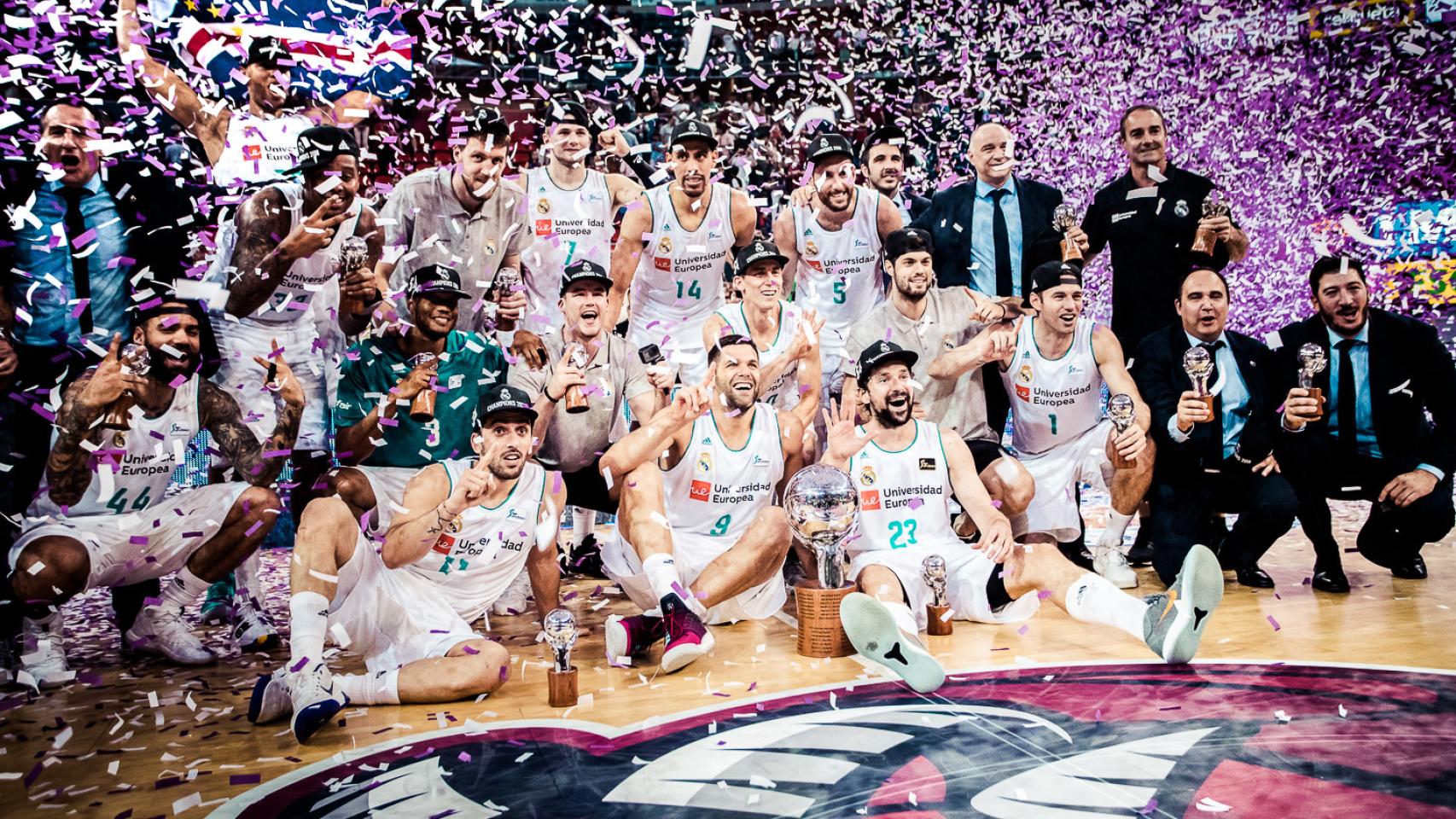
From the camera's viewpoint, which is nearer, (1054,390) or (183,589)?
(183,589)

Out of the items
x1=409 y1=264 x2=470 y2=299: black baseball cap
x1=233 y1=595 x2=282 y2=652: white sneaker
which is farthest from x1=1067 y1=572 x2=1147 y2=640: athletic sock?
x1=233 y1=595 x2=282 y2=652: white sneaker

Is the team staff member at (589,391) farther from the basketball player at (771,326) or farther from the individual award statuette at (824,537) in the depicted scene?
the individual award statuette at (824,537)

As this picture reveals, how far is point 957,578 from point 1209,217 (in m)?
2.53

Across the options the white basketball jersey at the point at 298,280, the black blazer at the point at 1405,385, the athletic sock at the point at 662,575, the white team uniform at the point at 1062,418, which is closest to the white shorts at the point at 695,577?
the athletic sock at the point at 662,575

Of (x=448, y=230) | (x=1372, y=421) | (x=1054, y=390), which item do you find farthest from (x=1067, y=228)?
(x=448, y=230)

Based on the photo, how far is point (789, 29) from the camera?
9930mm

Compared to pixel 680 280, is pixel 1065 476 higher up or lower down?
lower down

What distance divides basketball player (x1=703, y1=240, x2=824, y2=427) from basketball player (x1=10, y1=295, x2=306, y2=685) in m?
2.10

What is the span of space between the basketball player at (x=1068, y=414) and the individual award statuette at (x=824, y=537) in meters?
1.44

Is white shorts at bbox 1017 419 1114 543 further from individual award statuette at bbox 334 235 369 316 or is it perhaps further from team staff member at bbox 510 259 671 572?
individual award statuette at bbox 334 235 369 316

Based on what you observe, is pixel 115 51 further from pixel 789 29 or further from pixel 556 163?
pixel 789 29

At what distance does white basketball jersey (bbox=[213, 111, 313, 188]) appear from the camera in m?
5.68

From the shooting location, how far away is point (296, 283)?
5.25 metres

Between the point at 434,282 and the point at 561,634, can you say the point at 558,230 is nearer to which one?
the point at 434,282
